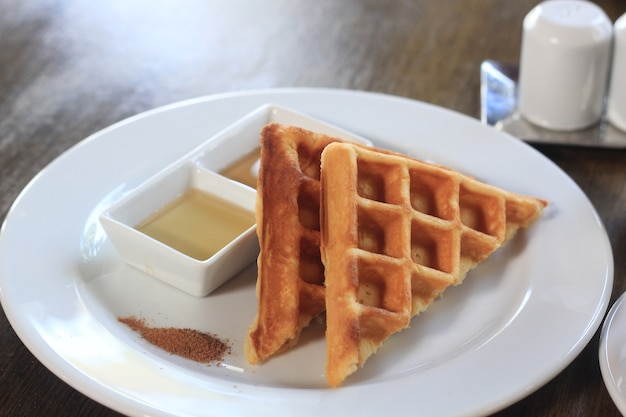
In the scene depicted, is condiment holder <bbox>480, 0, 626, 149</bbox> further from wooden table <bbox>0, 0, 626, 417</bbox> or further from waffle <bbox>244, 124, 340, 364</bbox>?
waffle <bbox>244, 124, 340, 364</bbox>

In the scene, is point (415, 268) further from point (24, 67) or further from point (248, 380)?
point (24, 67)

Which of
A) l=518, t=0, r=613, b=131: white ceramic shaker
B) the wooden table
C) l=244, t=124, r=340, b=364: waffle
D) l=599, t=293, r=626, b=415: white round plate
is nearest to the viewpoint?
l=599, t=293, r=626, b=415: white round plate

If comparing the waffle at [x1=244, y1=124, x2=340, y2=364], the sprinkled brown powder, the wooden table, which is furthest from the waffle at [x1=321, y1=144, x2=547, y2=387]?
the wooden table

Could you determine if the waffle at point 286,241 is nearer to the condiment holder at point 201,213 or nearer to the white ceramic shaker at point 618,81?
the condiment holder at point 201,213

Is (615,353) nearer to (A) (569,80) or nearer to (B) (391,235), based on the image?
(B) (391,235)

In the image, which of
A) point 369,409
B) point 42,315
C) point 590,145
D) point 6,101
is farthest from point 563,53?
point 6,101

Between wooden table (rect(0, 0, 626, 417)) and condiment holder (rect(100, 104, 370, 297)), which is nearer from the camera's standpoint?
condiment holder (rect(100, 104, 370, 297))
